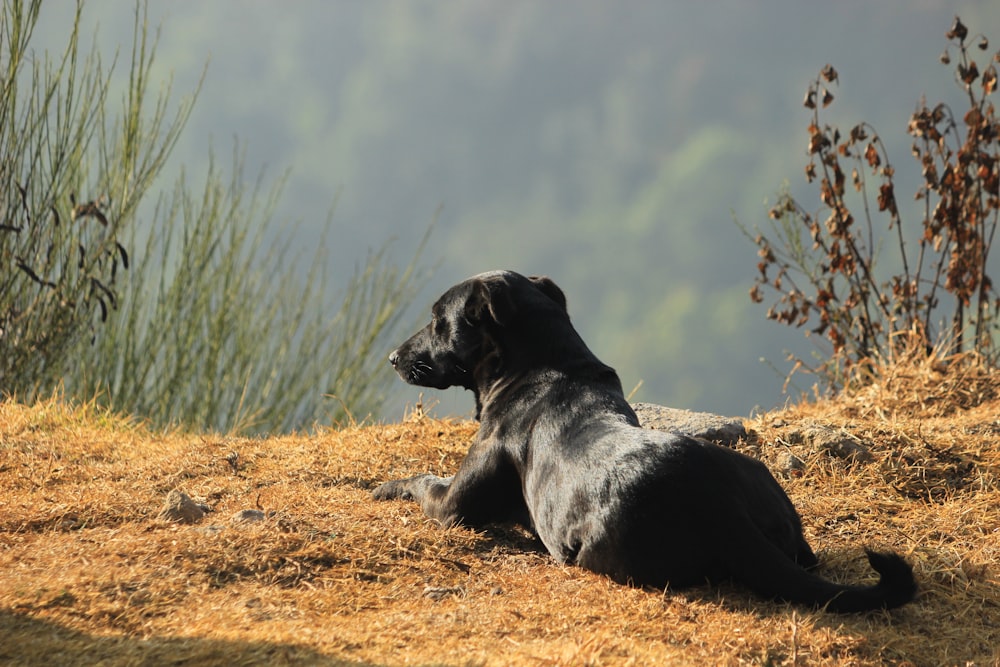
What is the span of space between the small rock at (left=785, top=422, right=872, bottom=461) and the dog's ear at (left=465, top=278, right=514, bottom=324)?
6.85 ft

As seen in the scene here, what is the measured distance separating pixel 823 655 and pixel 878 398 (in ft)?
13.0

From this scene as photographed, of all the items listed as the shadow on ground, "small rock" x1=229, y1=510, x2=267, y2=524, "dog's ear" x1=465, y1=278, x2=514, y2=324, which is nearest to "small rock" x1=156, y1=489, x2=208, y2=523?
"small rock" x1=229, y1=510, x2=267, y2=524

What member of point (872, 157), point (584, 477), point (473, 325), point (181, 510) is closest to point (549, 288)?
point (473, 325)

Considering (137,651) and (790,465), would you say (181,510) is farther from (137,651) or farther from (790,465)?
(790,465)

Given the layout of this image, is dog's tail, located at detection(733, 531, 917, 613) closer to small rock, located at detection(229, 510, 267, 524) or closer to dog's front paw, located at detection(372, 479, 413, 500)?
dog's front paw, located at detection(372, 479, 413, 500)

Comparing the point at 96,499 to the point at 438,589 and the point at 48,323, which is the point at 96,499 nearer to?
the point at 438,589

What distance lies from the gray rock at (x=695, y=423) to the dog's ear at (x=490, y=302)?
5.10 ft

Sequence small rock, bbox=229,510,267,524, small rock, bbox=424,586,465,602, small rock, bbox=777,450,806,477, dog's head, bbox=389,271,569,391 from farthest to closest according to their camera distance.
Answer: small rock, bbox=777,450,806,477
dog's head, bbox=389,271,569,391
small rock, bbox=229,510,267,524
small rock, bbox=424,586,465,602

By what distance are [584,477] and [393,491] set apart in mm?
1383

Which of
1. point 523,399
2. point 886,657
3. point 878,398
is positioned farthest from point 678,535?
point 878,398

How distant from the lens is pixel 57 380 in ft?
23.7

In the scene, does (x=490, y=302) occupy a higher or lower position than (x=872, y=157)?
lower

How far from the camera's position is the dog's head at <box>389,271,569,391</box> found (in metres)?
3.96

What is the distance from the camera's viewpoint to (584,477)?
3328 millimetres
